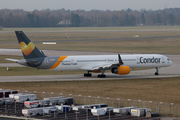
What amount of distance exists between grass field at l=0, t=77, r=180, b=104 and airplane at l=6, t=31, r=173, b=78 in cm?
504

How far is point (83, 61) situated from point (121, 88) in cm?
1534

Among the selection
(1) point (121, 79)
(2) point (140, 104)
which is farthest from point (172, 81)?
(2) point (140, 104)

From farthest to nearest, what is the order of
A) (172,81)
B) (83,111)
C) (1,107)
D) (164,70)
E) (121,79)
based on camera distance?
(164,70), (121,79), (172,81), (1,107), (83,111)

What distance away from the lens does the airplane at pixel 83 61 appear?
64.4 meters

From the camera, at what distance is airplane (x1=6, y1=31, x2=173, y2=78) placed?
64.4 metres

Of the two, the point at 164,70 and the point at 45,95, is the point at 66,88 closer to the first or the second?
the point at 45,95

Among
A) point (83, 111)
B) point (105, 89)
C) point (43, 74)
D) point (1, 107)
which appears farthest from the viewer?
point (43, 74)

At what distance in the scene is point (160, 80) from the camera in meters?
64.4

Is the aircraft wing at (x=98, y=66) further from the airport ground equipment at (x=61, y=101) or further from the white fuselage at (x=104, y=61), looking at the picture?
the airport ground equipment at (x=61, y=101)

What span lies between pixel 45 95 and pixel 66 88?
9.50 m

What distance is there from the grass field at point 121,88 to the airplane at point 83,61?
5043mm

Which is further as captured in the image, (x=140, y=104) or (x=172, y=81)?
(x=172, y=81)

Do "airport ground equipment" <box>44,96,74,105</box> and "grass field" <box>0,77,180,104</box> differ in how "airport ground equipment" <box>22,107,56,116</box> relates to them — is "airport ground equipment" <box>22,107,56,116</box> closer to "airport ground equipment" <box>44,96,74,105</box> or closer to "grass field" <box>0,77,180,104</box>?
"airport ground equipment" <box>44,96,74,105</box>

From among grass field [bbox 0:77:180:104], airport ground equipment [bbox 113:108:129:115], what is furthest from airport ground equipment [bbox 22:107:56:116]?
grass field [bbox 0:77:180:104]
